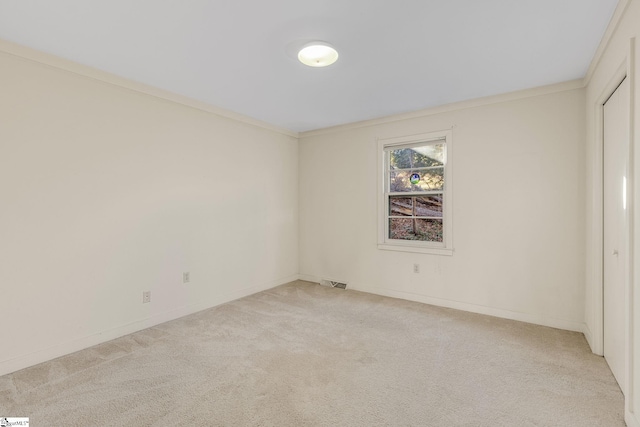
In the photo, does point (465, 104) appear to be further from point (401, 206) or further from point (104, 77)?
point (104, 77)

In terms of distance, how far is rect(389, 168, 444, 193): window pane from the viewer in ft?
13.0

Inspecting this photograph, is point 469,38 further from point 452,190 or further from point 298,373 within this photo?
point 298,373

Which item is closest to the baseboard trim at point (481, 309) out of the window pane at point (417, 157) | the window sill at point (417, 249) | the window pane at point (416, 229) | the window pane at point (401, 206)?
the window sill at point (417, 249)

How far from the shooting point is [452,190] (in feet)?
12.3

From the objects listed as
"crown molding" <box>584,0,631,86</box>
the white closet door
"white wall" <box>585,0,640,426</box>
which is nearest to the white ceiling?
"crown molding" <box>584,0,631,86</box>

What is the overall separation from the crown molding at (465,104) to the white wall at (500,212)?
12 millimetres

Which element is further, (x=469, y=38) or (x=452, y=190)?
(x=452, y=190)

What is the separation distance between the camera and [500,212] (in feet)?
11.3

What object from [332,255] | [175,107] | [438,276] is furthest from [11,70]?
[438,276]

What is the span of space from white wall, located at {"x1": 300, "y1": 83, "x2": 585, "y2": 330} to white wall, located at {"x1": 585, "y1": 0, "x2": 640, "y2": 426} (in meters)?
0.18

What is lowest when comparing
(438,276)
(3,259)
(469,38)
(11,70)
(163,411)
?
(163,411)

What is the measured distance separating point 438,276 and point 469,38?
267cm

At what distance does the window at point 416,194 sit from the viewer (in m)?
3.85

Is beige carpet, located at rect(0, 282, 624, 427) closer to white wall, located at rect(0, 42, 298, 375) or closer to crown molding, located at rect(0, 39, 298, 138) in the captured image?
white wall, located at rect(0, 42, 298, 375)
